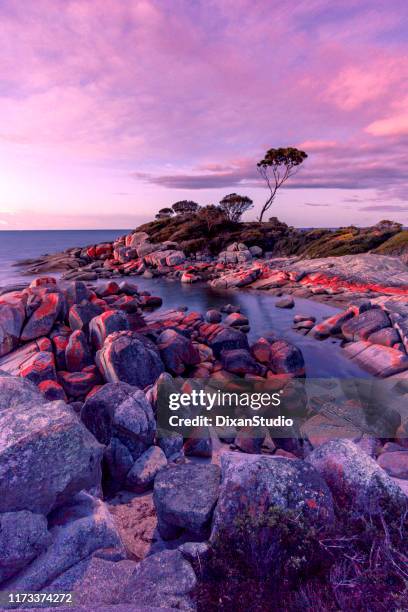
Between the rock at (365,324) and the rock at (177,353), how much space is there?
10.3 metres

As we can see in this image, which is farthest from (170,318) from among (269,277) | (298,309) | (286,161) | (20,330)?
(286,161)

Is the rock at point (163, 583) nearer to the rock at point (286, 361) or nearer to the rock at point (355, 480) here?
the rock at point (355, 480)

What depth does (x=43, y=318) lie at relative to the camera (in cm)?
1744

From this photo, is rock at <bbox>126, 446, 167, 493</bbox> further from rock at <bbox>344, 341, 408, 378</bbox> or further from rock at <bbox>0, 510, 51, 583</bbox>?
rock at <bbox>344, 341, 408, 378</bbox>

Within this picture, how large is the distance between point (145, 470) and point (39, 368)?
8.04 meters

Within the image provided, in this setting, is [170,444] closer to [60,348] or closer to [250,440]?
[250,440]

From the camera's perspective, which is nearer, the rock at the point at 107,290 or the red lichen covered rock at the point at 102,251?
the rock at the point at 107,290

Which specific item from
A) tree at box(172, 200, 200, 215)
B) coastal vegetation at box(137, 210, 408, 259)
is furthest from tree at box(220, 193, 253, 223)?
tree at box(172, 200, 200, 215)

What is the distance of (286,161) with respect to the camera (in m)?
70.8

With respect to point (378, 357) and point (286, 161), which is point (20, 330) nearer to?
point (378, 357)

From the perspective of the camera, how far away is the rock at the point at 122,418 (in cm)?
876

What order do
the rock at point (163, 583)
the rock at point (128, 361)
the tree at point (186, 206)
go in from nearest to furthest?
the rock at point (163, 583) → the rock at point (128, 361) → the tree at point (186, 206)

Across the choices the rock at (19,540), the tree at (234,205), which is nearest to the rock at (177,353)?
the rock at (19,540)

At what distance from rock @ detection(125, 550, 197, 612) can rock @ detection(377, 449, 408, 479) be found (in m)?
6.25
